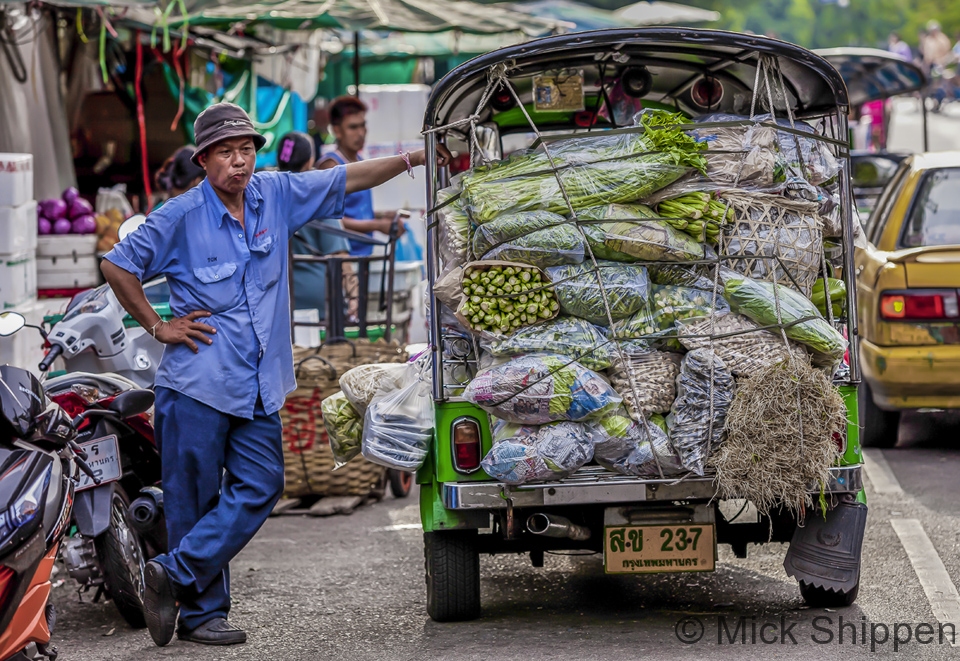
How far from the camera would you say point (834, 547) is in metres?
5.23

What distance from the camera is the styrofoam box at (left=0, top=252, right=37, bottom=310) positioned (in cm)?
827

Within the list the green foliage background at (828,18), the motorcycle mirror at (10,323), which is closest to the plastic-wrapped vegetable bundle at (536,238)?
the motorcycle mirror at (10,323)

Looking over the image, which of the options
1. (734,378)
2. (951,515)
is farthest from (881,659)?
(951,515)

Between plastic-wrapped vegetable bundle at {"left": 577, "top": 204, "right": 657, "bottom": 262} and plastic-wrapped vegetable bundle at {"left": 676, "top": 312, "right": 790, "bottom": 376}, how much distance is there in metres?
0.36

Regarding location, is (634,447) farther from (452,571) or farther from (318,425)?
(318,425)

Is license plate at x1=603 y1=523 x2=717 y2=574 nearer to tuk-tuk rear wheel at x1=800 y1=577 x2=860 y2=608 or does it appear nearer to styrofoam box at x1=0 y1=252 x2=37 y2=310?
tuk-tuk rear wheel at x1=800 y1=577 x2=860 y2=608

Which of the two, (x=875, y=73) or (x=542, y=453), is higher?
(x=875, y=73)

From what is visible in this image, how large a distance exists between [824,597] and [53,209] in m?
6.57

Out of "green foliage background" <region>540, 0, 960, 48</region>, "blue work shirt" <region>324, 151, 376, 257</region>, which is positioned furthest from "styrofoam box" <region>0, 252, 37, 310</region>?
"green foliage background" <region>540, 0, 960, 48</region>

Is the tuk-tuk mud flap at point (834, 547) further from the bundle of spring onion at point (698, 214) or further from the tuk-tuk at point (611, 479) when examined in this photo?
the bundle of spring onion at point (698, 214)

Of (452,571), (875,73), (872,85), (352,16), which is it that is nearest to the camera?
(452,571)

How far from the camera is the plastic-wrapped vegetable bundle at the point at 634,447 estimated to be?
16.4ft

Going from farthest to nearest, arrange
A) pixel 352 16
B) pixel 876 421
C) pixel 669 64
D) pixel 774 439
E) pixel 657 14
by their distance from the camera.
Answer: pixel 657 14
pixel 352 16
pixel 876 421
pixel 669 64
pixel 774 439

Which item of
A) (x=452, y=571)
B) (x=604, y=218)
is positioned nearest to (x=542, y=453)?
(x=452, y=571)
